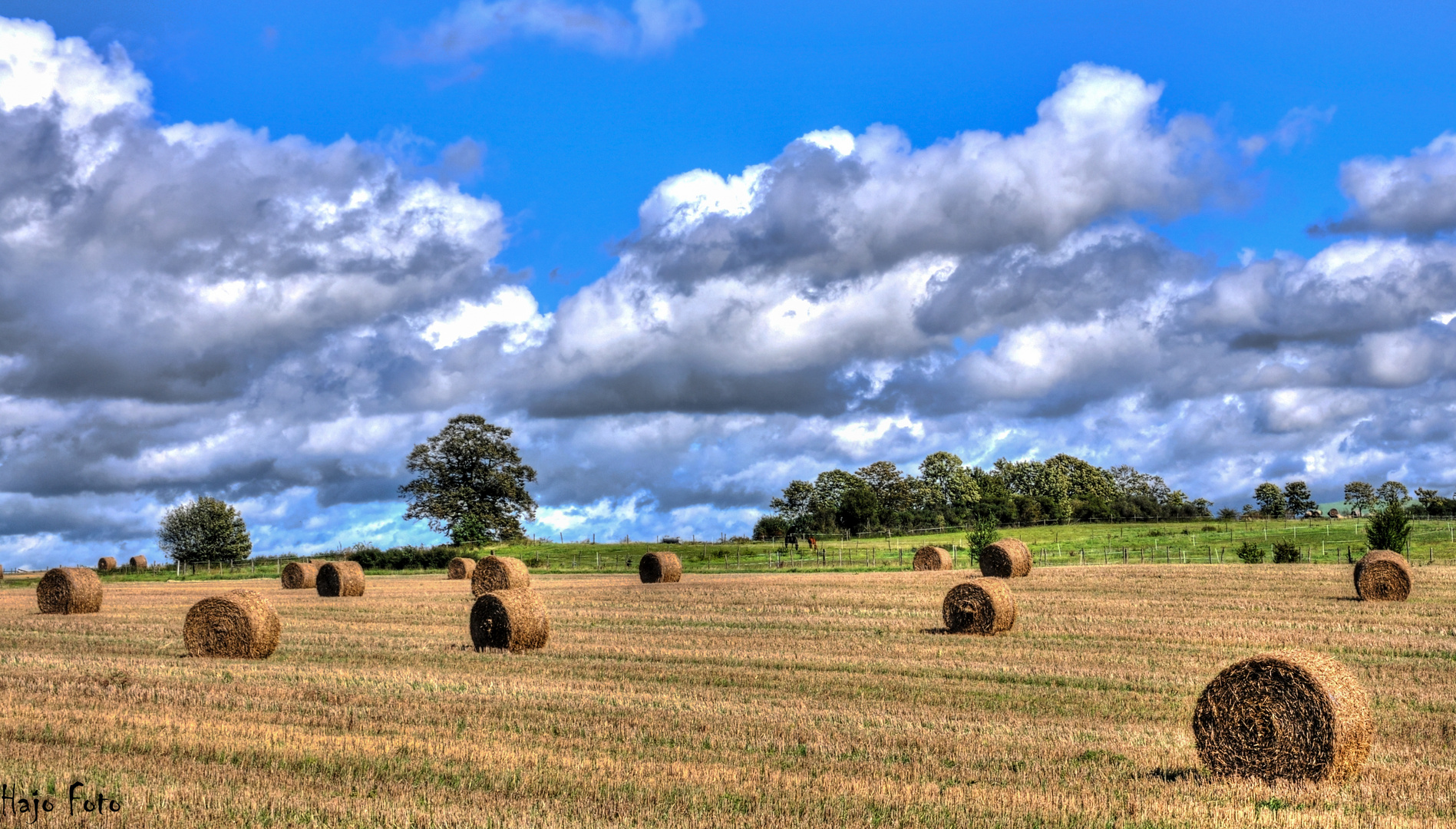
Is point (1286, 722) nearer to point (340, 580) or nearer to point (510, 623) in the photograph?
point (510, 623)

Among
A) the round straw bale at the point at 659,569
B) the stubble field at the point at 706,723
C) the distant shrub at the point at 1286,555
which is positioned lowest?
the distant shrub at the point at 1286,555

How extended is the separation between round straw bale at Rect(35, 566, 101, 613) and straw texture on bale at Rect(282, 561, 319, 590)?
15710 mm

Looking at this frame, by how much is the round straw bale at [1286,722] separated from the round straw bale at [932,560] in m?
43.6

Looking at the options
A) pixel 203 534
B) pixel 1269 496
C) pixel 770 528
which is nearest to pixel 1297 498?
pixel 1269 496

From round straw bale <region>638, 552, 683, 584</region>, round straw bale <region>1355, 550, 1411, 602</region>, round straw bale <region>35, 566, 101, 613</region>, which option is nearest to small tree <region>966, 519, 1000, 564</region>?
round straw bale <region>638, 552, 683, 584</region>

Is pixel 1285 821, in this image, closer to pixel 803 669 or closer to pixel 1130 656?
pixel 803 669

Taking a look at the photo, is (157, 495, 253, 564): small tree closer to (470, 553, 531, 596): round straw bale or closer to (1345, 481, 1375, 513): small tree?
(470, 553, 531, 596): round straw bale

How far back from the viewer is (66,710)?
48.0ft

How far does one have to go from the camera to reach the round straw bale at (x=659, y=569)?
4769 centimetres

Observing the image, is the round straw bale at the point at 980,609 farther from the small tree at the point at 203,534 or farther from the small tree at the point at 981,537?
the small tree at the point at 203,534

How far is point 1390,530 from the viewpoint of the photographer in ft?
167

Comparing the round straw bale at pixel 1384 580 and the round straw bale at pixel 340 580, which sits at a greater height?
the round straw bale at pixel 340 580

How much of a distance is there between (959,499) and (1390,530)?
7637 cm

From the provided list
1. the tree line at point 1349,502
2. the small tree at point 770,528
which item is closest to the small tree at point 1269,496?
the tree line at point 1349,502
